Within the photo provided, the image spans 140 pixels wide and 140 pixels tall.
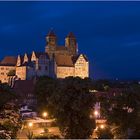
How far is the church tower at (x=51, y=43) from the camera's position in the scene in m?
107

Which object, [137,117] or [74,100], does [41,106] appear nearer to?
[137,117]

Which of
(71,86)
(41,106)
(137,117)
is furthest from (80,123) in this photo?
(41,106)

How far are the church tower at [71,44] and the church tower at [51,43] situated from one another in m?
4.45

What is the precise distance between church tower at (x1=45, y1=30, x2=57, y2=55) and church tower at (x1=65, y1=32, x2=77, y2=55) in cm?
445

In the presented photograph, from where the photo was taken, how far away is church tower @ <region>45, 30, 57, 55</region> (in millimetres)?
107287

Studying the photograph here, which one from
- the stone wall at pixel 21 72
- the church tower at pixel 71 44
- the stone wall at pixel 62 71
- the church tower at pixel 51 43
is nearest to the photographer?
the stone wall at pixel 21 72

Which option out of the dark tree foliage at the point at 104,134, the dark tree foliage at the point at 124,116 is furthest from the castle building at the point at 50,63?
the dark tree foliage at the point at 104,134

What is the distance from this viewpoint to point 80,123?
20.7 meters

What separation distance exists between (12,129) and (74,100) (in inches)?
472

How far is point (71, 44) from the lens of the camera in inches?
4370

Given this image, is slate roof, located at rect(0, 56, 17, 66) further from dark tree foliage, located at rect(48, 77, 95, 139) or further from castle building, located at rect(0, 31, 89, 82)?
dark tree foliage, located at rect(48, 77, 95, 139)

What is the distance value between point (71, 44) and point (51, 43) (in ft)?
20.2

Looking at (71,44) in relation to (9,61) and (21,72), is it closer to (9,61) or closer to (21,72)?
(9,61)

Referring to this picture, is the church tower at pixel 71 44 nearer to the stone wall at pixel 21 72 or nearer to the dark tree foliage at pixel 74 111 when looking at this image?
the stone wall at pixel 21 72
